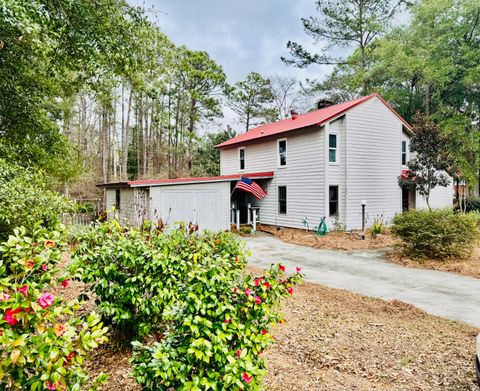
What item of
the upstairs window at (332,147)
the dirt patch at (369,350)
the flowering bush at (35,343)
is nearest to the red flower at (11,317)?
the flowering bush at (35,343)

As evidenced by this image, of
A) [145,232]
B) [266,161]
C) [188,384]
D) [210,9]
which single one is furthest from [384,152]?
[188,384]

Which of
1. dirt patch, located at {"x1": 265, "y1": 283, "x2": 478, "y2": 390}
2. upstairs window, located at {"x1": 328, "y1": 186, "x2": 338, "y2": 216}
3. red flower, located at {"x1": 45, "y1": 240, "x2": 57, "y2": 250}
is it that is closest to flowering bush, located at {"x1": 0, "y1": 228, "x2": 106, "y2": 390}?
red flower, located at {"x1": 45, "y1": 240, "x2": 57, "y2": 250}

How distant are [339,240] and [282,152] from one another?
633 centimetres

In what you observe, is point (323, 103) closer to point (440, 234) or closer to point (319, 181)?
point (319, 181)

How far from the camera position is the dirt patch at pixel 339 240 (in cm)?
1195

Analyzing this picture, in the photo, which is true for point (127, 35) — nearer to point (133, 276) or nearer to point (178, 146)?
point (133, 276)

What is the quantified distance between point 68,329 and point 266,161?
17.1 meters

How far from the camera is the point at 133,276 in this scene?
3125 mm

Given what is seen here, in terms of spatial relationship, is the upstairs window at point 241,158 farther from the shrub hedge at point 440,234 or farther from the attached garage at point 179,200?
the shrub hedge at point 440,234

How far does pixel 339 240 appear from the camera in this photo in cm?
1294

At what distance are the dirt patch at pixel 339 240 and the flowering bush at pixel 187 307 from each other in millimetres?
9643

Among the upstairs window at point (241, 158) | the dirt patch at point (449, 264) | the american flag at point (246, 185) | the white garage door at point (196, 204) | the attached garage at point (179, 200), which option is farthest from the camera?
the upstairs window at point (241, 158)

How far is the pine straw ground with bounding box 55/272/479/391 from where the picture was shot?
3.26 meters

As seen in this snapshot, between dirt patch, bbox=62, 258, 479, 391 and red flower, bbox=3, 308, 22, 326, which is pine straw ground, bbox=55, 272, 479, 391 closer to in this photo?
dirt patch, bbox=62, 258, 479, 391
